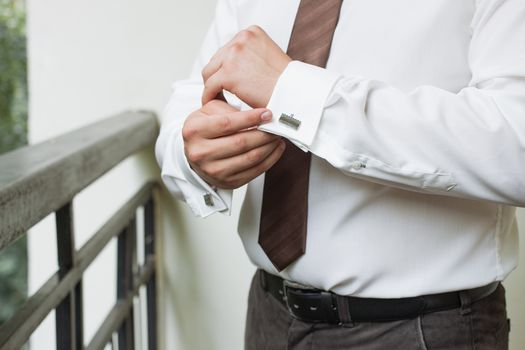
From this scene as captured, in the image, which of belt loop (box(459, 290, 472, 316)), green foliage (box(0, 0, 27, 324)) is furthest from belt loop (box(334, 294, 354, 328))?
green foliage (box(0, 0, 27, 324))

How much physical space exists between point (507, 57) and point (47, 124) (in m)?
1.80

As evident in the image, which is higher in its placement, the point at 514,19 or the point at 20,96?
the point at 514,19

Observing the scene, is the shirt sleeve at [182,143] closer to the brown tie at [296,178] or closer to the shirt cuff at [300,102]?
the brown tie at [296,178]

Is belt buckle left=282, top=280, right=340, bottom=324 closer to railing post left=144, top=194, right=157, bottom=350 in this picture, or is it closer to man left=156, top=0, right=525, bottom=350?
man left=156, top=0, right=525, bottom=350

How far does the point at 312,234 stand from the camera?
104cm

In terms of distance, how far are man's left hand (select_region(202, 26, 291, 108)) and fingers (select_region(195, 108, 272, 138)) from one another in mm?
29

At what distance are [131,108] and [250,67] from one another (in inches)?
57.7

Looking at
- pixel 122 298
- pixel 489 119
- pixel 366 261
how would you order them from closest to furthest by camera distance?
pixel 489 119 → pixel 366 261 → pixel 122 298

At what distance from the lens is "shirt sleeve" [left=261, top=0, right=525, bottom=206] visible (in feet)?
2.73

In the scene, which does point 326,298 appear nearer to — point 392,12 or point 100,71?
point 392,12

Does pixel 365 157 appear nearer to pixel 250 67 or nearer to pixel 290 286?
pixel 250 67

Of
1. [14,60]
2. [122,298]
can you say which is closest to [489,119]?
[122,298]

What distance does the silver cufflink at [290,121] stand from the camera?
34.7 inches

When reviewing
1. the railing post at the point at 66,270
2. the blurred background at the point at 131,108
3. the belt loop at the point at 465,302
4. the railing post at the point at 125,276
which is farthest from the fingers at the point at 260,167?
the blurred background at the point at 131,108
